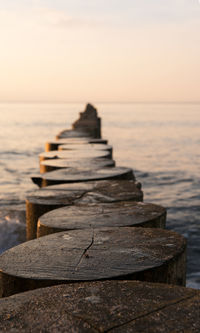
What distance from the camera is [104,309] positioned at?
1716 mm

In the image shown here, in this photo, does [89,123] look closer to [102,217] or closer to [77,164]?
[77,164]

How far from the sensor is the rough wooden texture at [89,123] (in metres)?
15.3

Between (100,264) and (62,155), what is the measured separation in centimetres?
469

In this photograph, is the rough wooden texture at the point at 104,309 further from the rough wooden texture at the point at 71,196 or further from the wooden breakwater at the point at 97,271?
the rough wooden texture at the point at 71,196

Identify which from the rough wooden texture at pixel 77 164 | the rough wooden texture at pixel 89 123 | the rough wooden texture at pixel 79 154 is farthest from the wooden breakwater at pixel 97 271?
the rough wooden texture at pixel 89 123

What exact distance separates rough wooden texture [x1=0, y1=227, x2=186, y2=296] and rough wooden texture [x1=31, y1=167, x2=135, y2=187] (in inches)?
76.5

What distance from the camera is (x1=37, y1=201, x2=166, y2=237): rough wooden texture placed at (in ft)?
9.59

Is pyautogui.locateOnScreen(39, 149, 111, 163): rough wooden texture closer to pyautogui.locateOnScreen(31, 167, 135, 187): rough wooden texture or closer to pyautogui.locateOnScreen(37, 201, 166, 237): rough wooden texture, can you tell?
pyautogui.locateOnScreen(31, 167, 135, 187): rough wooden texture

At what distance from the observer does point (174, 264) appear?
2.25 meters

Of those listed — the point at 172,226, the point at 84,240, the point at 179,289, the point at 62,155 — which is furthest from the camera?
the point at 172,226

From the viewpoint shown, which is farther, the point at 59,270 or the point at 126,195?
the point at 126,195

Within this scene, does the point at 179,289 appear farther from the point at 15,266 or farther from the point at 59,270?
the point at 15,266

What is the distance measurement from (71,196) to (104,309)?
2.13 metres

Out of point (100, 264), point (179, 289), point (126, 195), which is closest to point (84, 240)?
point (100, 264)
